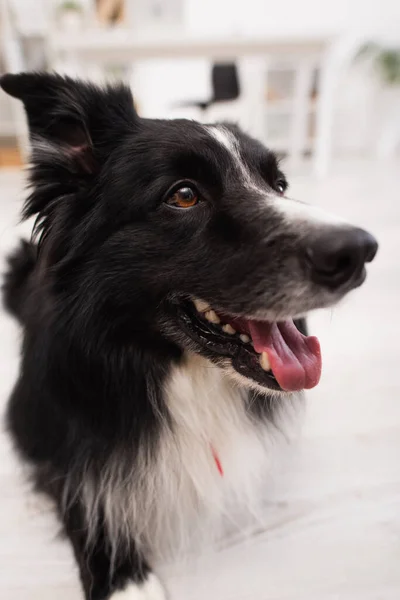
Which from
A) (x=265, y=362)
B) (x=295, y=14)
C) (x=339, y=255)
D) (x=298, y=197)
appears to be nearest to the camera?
(x=339, y=255)

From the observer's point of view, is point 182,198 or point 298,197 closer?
point 182,198

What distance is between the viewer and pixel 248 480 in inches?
40.6

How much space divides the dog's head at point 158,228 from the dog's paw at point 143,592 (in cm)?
48

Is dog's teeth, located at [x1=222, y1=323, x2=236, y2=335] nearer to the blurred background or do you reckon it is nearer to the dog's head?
the dog's head

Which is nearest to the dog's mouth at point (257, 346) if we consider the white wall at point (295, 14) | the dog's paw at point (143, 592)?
the dog's paw at point (143, 592)

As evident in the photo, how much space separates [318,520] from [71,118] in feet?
3.49

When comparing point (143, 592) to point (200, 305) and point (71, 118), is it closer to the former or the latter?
point (200, 305)

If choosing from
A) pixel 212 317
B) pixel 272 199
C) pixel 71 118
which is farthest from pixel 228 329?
pixel 71 118

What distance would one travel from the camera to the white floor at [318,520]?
0.91 metres

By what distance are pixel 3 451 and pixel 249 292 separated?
3.14 ft

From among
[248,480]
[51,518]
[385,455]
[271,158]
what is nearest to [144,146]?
[271,158]

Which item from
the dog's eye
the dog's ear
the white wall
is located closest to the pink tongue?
the dog's eye

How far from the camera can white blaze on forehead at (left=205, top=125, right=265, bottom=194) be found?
2.87 ft

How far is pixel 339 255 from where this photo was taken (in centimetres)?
67
